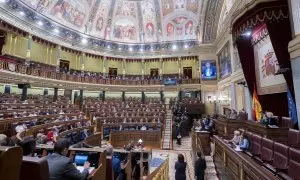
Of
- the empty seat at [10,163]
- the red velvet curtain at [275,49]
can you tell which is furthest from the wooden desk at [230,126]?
the empty seat at [10,163]

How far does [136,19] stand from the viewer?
25016mm

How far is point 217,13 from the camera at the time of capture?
1869cm

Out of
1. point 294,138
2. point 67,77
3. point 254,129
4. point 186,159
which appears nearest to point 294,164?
point 294,138

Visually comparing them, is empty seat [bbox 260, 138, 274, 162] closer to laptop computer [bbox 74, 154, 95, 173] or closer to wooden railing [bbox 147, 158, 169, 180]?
wooden railing [bbox 147, 158, 169, 180]

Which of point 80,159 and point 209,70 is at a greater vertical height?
point 209,70

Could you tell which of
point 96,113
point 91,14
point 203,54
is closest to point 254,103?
point 96,113

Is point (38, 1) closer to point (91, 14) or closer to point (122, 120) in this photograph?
point (91, 14)

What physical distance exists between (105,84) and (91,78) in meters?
1.71

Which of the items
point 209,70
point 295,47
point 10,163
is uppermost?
point 209,70

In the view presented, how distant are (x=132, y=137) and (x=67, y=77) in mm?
9717

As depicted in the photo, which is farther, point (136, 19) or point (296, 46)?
point (136, 19)

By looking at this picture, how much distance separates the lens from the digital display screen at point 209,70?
70.6 ft

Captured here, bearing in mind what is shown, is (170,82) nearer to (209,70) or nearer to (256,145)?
(209,70)

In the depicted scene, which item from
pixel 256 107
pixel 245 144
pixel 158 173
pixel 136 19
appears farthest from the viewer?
pixel 136 19
